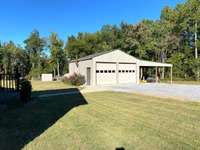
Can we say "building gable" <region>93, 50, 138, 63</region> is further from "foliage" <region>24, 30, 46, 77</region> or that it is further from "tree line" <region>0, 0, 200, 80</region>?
"foliage" <region>24, 30, 46, 77</region>

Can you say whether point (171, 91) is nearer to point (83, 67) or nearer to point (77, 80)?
point (77, 80)

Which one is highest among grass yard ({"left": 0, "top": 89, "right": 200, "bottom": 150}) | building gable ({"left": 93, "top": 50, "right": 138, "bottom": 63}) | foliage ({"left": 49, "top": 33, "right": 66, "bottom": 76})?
foliage ({"left": 49, "top": 33, "right": 66, "bottom": 76})

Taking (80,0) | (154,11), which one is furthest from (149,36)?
→ (80,0)

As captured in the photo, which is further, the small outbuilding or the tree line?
the tree line

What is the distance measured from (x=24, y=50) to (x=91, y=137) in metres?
47.5

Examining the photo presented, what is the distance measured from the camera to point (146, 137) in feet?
16.5

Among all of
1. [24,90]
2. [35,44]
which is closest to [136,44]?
[35,44]

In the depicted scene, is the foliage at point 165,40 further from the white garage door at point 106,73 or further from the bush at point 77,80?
the bush at point 77,80

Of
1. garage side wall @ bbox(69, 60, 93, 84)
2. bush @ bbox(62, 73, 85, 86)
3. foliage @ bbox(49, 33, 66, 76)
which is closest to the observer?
garage side wall @ bbox(69, 60, 93, 84)

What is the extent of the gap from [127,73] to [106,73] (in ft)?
9.70

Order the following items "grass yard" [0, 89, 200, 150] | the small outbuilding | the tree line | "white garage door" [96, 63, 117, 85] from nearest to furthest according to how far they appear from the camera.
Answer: "grass yard" [0, 89, 200, 150]
the small outbuilding
"white garage door" [96, 63, 117, 85]
the tree line

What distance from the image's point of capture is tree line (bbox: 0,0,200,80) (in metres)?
33.3

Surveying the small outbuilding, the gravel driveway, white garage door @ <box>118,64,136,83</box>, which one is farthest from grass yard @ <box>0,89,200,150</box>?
white garage door @ <box>118,64,136,83</box>

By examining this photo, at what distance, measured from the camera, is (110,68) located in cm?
2402
